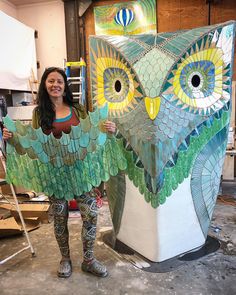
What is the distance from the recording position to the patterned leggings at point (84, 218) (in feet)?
5.88

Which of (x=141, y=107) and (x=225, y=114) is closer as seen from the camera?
(x=141, y=107)

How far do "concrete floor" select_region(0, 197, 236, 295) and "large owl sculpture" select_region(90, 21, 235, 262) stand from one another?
0.50 feet

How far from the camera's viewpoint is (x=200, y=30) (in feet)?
6.00

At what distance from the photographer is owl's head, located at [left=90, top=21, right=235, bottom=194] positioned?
5.84 ft

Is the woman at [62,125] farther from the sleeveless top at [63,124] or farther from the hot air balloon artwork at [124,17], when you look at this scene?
the hot air balloon artwork at [124,17]

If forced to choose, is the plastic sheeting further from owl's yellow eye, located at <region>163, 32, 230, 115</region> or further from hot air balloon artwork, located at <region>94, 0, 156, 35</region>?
owl's yellow eye, located at <region>163, 32, 230, 115</region>

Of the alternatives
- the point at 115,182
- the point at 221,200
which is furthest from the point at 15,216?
the point at 221,200

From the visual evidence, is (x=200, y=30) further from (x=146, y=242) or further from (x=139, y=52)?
(x=146, y=242)

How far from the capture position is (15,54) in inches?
149

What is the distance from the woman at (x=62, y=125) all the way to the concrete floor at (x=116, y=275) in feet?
0.33

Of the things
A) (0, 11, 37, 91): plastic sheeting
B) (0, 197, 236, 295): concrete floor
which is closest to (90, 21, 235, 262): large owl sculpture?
(0, 197, 236, 295): concrete floor

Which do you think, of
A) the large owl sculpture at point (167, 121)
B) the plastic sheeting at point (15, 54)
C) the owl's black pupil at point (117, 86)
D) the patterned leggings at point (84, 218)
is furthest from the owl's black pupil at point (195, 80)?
the plastic sheeting at point (15, 54)

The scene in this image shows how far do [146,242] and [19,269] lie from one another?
91cm

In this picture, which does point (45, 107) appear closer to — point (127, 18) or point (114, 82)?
point (114, 82)
